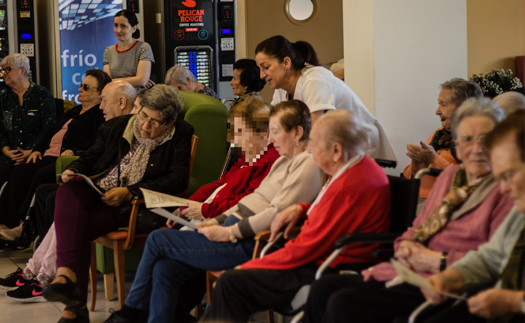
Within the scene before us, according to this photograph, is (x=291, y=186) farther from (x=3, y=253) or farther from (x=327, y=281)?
(x=3, y=253)

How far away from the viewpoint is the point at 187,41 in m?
6.72

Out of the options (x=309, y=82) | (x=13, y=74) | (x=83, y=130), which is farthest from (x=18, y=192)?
(x=309, y=82)

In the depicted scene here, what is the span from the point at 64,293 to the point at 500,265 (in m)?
2.05

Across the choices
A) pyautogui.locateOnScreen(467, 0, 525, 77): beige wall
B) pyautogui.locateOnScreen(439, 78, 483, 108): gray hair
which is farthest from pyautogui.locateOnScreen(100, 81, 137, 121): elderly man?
pyautogui.locateOnScreen(467, 0, 525, 77): beige wall

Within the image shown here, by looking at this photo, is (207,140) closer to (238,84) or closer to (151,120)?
(151,120)

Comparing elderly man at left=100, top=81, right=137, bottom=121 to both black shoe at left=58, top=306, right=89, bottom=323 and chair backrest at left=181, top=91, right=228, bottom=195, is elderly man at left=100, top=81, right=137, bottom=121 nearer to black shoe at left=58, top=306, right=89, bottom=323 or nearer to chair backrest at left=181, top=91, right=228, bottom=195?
chair backrest at left=181, top=91, right=228, bottom=195

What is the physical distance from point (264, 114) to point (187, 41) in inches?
167

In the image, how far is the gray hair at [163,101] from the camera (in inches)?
127

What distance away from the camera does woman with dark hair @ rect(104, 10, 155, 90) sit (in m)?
5.54

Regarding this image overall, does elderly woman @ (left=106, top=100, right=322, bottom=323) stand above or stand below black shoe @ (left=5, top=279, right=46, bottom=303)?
above

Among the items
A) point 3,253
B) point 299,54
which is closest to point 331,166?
point 299,54

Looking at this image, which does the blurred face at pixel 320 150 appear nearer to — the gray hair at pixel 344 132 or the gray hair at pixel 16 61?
the gray hair at pixel 344 132

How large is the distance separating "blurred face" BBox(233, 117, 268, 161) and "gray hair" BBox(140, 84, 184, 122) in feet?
2.20

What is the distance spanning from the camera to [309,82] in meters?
2.92
